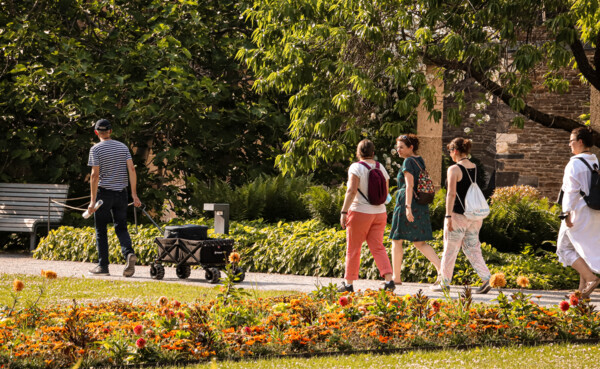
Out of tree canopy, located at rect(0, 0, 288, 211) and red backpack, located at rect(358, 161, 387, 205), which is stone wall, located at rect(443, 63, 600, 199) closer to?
tree canopy, located at rect(0, 0, 288, 211)

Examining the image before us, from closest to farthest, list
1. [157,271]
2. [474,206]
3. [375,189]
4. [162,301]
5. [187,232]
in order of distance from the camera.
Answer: [162,301], [375,189], [474,206], [187,232], [157,271]

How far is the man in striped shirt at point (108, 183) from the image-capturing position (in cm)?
1011

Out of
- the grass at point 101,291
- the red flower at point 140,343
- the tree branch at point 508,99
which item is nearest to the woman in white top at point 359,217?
the grass at point 101,291

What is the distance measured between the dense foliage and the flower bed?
340 cm

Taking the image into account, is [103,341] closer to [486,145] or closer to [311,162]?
[311,162]

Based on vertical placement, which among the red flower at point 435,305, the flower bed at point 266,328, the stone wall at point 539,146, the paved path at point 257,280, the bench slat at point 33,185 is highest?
the stone wall at point 539,146

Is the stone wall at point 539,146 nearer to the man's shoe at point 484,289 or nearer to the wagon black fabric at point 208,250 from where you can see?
the wagon black fabric at point 208,250

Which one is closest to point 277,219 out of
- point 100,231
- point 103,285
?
point 100,231

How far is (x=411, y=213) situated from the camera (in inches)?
352

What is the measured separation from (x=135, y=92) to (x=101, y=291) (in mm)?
6989

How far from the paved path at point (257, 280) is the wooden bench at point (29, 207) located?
1.72 metres

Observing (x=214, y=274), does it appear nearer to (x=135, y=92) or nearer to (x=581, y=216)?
(x=581, y=216)

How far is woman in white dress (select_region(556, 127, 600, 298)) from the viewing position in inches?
310

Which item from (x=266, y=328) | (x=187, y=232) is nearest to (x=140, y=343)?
(x=266, y=328)
